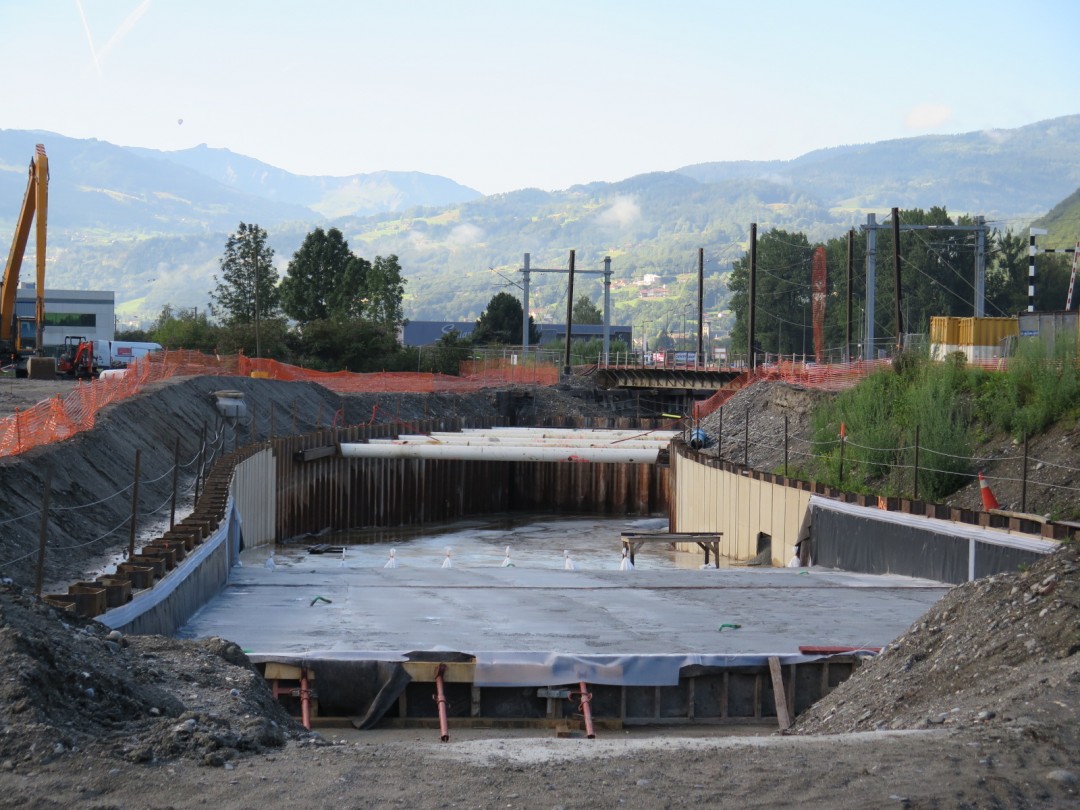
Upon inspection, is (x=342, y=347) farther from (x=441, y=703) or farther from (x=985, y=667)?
(x=985, y=667)

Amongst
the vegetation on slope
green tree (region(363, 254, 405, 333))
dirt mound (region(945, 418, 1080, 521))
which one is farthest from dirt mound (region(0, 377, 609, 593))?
green tree (region(363, 254, 405, 333))

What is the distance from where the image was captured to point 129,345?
78.7 meters

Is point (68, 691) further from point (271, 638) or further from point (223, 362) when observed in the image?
point (223, 362)

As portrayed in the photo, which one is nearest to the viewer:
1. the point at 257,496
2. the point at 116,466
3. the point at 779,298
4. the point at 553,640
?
the point at 553,640

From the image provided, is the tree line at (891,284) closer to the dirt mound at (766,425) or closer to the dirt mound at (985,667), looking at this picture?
the dirt mound at (766,425)

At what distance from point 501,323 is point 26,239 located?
71.7 meters

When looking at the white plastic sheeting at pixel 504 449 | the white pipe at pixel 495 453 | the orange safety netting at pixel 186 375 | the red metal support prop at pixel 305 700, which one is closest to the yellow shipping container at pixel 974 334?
the white plastic sheeting at pixel 504 449

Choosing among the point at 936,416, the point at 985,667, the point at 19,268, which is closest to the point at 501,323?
the point at 19,268

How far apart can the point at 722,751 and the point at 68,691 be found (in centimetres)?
448

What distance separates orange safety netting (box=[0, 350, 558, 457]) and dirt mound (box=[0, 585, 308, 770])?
1365 cm

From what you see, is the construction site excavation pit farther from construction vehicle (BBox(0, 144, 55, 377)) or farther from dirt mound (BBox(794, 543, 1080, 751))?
construction vehicle (BBox(0, 144, 55, 377))

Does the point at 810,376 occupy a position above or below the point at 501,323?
below

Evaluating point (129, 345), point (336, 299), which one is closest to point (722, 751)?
point (129, 345)

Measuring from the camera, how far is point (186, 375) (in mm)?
50844
